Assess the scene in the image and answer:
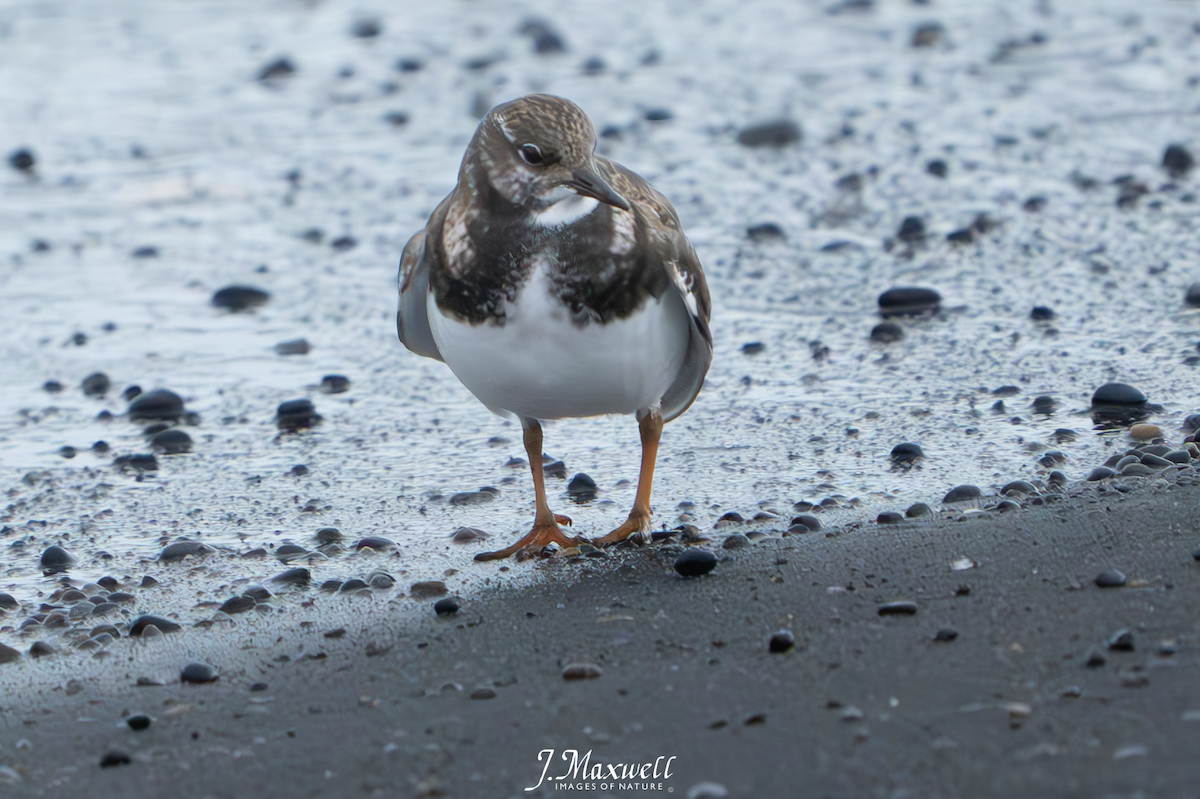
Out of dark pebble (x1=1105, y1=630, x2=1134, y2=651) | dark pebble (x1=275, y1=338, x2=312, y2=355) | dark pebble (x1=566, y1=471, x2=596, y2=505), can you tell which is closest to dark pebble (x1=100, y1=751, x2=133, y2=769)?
dark pebble (x1=566, y1=471, x2=596, y2=505)

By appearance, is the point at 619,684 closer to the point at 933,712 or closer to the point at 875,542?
the point at 933,712

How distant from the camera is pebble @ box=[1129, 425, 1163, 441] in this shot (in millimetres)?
5375

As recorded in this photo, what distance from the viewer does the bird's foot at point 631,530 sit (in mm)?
4828

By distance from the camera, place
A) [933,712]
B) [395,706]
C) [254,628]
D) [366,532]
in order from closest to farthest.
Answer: [933,712] → [395,706] → [254,628] → [366,532]

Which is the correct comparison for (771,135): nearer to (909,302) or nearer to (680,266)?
(909,302)

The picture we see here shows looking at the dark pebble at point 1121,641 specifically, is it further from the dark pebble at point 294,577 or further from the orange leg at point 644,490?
the dark pebble at point 294,577

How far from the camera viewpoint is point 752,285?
7898 millimetres

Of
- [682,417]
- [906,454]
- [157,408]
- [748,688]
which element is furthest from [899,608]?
[157,408]

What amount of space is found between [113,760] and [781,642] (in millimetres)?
1752

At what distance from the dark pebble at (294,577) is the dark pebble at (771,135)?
21.1 ft

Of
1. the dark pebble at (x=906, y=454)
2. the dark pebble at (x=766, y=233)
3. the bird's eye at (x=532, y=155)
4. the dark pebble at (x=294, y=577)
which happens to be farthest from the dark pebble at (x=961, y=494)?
the dark pebble at (x=766, y=233)

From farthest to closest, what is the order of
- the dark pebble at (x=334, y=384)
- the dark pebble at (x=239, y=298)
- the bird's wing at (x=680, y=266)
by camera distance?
the dark pebble at (x=239, y=298) → the dark pebble at (x=334, y=384) → the bird's wing at (x=680, y=266)

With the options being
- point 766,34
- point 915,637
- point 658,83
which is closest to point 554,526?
point 915,637

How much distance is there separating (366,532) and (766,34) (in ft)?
31.0
